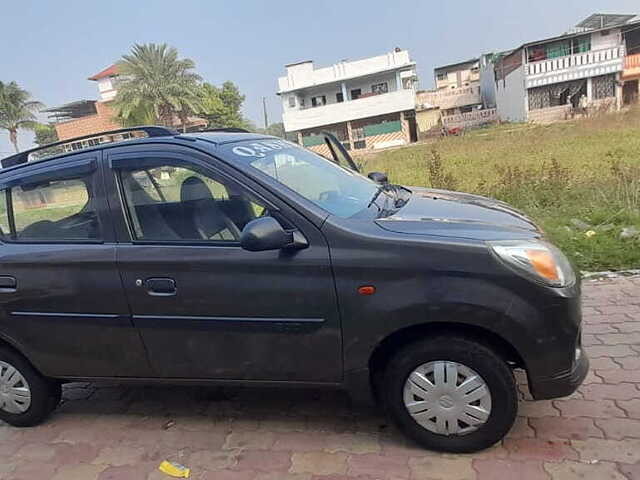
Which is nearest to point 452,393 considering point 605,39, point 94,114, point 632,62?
point 632,62

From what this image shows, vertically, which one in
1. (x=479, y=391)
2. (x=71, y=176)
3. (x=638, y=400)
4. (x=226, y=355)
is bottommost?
(x=638, y=400)

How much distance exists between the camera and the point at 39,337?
3.06m

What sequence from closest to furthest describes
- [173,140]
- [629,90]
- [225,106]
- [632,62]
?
[173,140], [632,62], [629,90], [225,106]

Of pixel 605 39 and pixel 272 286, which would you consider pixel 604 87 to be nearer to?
pixel 605 39

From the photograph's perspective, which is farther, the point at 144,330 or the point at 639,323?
the point at 639,323

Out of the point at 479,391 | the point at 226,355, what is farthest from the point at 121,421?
the point at 479,391

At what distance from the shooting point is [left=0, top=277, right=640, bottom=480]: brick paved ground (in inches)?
99.2

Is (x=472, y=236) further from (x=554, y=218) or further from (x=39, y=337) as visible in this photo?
(x=554, y=218)

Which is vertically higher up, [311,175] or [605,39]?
[605,39]

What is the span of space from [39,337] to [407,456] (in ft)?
7.47

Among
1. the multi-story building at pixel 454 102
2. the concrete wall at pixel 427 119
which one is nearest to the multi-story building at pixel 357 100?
the concrete wall at pixel 427 119

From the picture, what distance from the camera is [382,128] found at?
132 ft

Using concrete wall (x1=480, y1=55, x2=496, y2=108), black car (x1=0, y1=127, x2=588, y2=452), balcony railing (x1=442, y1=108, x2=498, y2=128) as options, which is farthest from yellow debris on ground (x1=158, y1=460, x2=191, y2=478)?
concrete wall (x1=480, y1=55, x2=496, y2=108)

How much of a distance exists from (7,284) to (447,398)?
2.63 m
